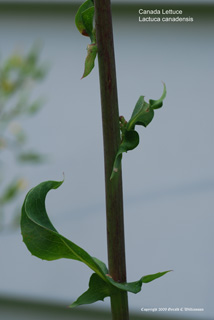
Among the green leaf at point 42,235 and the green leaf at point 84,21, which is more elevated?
the green leaf at point 84,21

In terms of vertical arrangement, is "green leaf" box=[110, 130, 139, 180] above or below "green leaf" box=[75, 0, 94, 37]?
below

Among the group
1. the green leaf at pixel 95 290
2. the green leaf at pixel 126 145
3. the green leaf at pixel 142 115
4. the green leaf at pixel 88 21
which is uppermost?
the green leaf at pixel 88 21

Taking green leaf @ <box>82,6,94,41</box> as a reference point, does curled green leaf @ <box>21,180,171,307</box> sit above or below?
below

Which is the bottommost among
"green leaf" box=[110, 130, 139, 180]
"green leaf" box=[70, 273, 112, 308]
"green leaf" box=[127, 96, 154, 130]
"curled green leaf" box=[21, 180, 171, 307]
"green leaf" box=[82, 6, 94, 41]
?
"green leaf" box=[70, 273, 112, 308]

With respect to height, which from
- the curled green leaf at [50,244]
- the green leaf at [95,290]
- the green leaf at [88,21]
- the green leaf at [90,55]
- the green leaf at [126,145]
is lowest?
the green leaf at [95,290]
